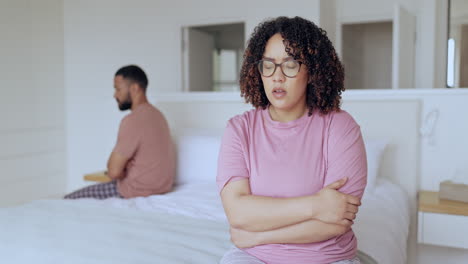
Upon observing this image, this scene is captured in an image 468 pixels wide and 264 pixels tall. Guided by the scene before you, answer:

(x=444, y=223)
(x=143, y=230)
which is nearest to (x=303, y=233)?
(x=143, y=230)

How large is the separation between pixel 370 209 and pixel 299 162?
0.98 m

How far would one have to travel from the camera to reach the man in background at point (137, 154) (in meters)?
2.58

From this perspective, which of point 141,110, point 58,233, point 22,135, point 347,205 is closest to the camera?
point 347,205

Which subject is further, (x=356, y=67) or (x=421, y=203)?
(x=356, y=67)

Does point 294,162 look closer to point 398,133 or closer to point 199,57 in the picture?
point 398,133

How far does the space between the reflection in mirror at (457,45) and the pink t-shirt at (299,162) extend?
318cm

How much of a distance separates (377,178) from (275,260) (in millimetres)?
1649

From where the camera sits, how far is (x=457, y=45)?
14.0 feet

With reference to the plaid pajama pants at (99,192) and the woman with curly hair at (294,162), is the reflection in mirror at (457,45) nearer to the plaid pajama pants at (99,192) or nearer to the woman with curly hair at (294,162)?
the plaid pajama pants at (99,192)

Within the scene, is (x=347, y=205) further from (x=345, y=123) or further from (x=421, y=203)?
(x=421, y=203)

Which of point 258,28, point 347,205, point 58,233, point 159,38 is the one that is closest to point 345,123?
point 347,205

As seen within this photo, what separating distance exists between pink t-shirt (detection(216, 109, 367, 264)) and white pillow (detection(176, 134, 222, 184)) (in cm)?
154

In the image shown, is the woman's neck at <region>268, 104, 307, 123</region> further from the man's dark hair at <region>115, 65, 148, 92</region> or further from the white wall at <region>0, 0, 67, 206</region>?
the white wall at <region>0, 0, 67, 206</region>

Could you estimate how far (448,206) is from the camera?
2219mm
